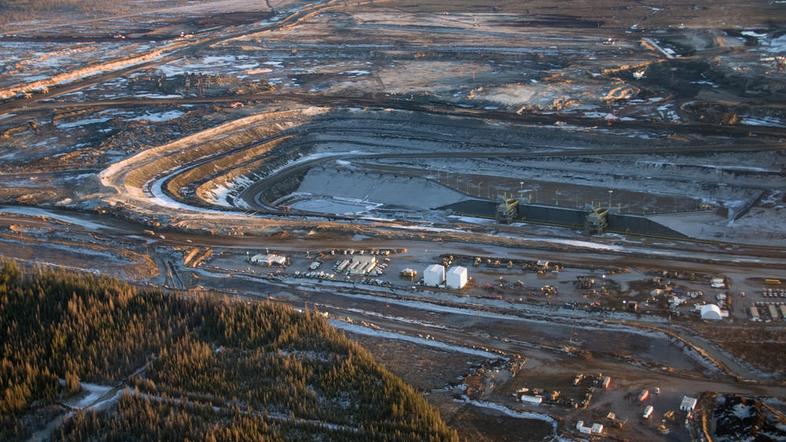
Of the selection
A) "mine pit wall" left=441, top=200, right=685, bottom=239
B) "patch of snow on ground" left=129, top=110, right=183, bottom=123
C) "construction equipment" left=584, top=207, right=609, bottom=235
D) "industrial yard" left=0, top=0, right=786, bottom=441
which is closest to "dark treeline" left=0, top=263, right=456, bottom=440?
"industrial yard" left=0, top=0, right=786, bottom=441

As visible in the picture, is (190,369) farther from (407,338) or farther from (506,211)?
(506,211)

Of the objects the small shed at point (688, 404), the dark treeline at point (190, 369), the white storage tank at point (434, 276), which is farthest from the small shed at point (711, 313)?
the dark treeline at point (190, 369)

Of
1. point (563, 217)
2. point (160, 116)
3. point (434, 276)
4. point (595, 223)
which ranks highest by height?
point (160, 116)

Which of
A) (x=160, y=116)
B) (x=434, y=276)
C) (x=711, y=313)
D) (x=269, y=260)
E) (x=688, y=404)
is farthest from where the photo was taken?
(x=160, y=116)

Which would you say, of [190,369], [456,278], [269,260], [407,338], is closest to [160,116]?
[269,260]

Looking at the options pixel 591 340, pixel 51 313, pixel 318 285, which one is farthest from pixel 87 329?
pixel 591 340

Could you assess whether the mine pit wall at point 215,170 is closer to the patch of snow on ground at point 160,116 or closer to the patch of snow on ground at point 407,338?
the patch of snow on ground at point 160,116
